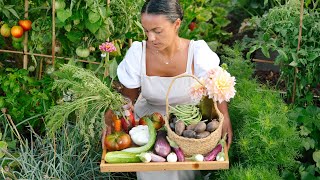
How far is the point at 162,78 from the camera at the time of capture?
11.9 feet

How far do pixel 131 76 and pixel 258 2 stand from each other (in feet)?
7.52

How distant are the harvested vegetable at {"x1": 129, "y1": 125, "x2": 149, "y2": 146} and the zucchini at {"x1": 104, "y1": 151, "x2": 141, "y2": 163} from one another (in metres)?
0.12

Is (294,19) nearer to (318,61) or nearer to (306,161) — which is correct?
(318,61)

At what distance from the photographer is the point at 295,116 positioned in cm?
381

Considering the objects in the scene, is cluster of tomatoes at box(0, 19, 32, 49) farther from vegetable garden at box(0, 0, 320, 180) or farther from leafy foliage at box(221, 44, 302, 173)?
leafy foliage at box(221, 44, 302, 173)

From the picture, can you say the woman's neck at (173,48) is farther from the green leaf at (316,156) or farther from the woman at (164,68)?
the green leaf at (316,156)

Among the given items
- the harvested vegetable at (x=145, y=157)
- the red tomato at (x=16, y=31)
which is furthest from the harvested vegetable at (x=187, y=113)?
the red tomato at (x=16, y=31)

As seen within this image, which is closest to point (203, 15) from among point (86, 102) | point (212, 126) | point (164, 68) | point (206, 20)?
point (206, 20)

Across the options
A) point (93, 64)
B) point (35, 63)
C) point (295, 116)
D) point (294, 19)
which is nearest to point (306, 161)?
point (295, 116)

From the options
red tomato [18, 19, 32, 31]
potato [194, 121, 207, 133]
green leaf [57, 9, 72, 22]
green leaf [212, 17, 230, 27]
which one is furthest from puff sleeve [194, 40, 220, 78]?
green leaf [212, 17, 230, 27]

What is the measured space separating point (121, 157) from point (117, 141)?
0.13 m

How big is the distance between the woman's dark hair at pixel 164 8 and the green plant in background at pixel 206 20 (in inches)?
62.0

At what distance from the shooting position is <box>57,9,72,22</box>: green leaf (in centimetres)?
393

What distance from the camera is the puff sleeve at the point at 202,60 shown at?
3.52 m
